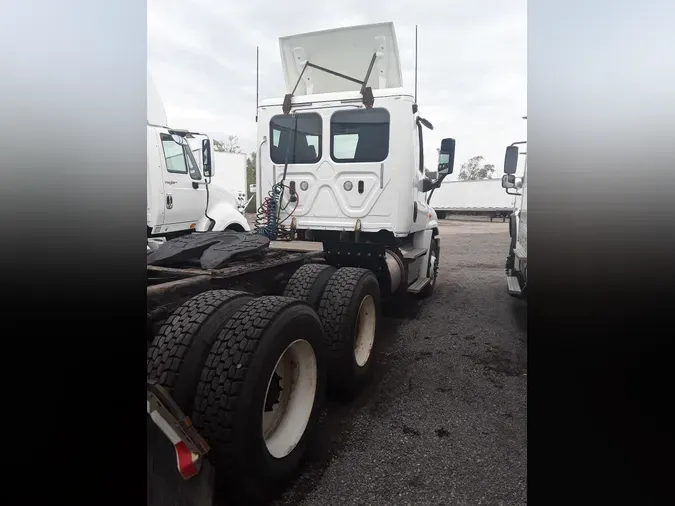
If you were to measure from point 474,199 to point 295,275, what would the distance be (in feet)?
92.0

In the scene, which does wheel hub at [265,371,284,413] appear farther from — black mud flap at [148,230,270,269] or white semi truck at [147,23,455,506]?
black mud flap at [148,230,270,269]

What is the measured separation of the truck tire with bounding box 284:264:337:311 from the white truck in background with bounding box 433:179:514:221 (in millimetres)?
25910

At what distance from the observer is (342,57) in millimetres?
5340

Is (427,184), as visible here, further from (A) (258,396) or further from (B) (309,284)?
(A) (258,396)

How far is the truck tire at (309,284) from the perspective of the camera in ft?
11.2

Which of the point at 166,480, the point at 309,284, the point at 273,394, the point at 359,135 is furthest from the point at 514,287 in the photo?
the point at 166,480

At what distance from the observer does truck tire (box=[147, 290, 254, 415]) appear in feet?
6.53

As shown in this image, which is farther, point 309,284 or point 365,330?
point 365,330

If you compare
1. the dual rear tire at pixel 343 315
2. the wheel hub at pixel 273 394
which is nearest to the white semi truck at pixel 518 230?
the dual rear tire at pixel 343 315

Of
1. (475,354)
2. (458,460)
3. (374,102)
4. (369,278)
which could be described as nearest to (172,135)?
(374,102)
